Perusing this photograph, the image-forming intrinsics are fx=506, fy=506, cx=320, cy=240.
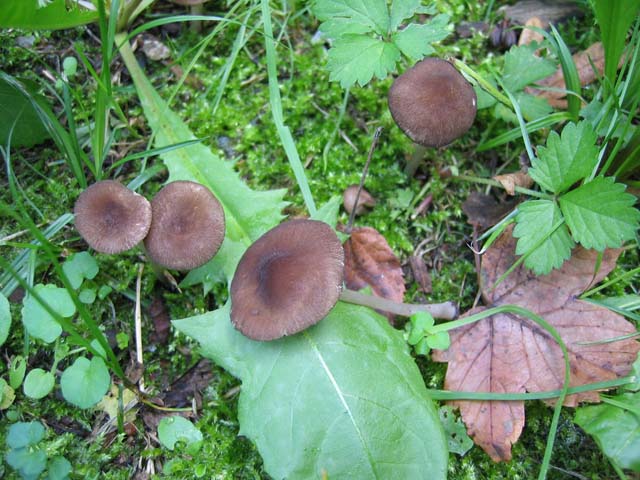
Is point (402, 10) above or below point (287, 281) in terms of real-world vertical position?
above

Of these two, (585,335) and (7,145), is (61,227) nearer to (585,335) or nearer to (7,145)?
(7,145)

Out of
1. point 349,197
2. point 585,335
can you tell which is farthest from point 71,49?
point 585,335

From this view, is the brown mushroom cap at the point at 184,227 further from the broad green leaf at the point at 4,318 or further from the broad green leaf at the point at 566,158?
the broad green leaf at the point at 566,158

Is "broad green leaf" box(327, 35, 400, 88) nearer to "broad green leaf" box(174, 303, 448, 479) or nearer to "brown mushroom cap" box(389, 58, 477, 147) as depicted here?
"brown mushroom cap" box(389, 58, 477, 147)

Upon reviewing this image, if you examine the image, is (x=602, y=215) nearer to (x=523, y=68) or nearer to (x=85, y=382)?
(x=523, y=68)

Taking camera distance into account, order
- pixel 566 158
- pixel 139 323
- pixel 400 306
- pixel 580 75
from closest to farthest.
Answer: pixel 566 158
pixel 400 306
pixel 139 323
pixel 580 75

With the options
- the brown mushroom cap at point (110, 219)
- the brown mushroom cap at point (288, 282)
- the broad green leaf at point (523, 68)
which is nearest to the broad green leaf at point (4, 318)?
the brown mushroom cap at point (110, 219)

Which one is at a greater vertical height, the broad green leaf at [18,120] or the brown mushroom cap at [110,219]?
the broad green leaf at [18,120]

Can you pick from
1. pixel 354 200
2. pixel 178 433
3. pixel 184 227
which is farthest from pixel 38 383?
pixel 354 200
